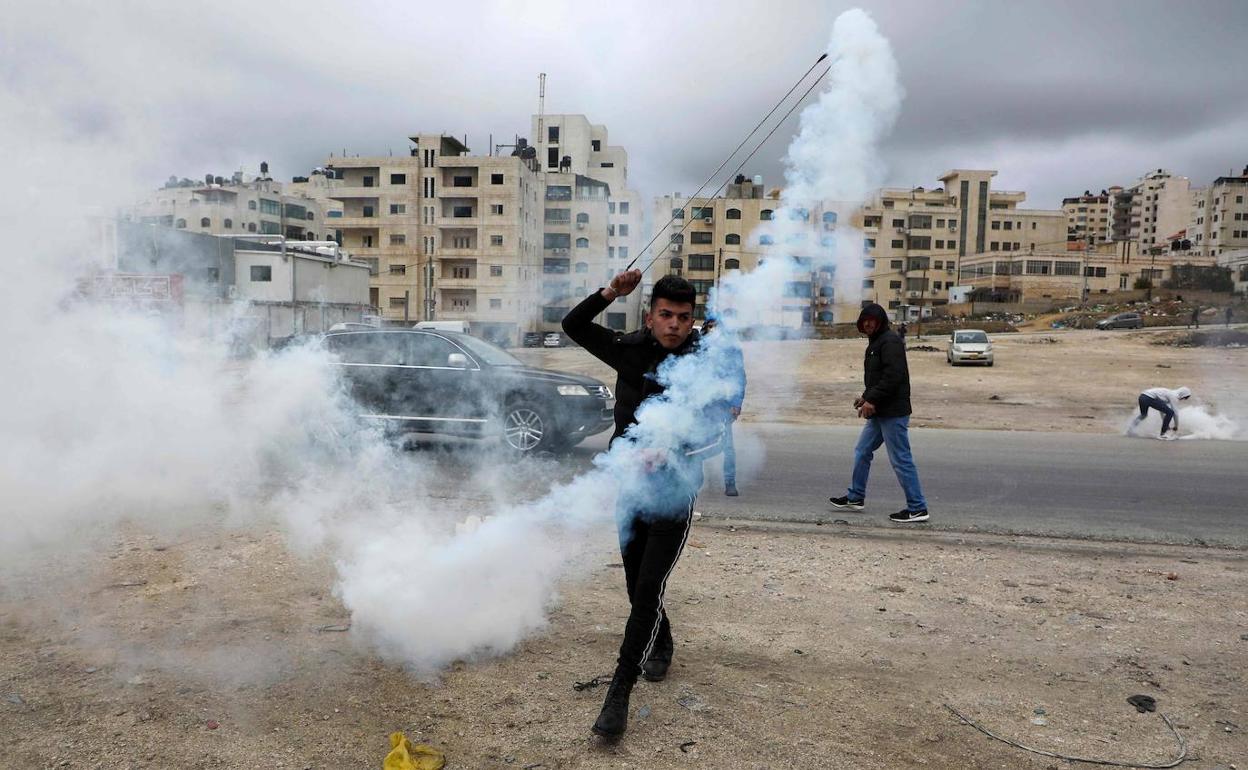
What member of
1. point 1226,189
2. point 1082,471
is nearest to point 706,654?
point 1082,471

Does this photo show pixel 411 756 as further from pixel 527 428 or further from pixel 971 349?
pixel 971 349

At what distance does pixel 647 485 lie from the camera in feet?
11.5

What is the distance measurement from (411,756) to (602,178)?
21019mm

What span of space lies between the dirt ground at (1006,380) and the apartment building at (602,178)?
2.00m

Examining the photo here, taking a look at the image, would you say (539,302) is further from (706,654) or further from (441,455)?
(706,654)

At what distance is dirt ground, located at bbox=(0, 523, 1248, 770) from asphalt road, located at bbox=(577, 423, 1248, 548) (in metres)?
1.56

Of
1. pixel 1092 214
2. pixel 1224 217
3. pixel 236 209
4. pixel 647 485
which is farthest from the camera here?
pixel 1092 214

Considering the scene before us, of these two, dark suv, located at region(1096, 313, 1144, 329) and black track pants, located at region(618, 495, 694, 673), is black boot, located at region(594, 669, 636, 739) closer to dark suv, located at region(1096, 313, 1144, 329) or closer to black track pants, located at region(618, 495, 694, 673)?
black track pants, located at region(618, 495, 694, 673)

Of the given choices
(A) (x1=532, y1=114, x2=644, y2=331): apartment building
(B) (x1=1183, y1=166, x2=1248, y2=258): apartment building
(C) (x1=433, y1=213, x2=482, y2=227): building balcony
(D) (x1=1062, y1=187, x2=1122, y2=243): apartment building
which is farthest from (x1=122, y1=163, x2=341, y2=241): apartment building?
(D) (x1=1062, y1=187, x2=1122, y2=243): apartment building

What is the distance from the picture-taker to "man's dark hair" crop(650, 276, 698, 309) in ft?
11.5

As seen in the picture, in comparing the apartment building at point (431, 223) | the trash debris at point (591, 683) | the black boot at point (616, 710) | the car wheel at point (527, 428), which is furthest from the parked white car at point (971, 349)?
the black boot at point (616, 710)

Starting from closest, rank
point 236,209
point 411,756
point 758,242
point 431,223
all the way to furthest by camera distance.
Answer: point 411,756 → point 758,242 → point 236,209 → point 431,223

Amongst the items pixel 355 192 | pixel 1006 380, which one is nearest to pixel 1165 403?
pixel 1006 380

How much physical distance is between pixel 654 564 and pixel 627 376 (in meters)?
0.82
